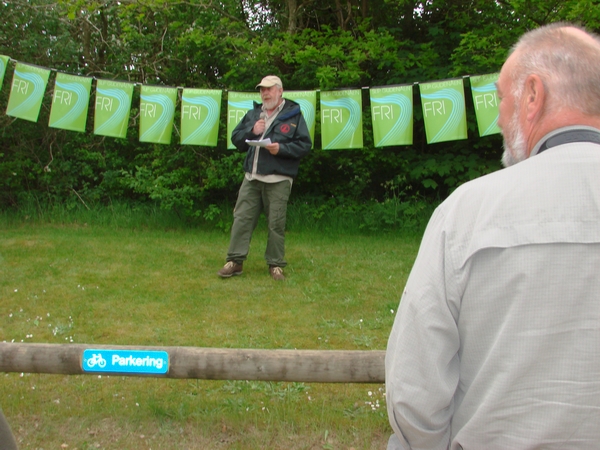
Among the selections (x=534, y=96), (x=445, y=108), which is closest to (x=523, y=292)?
(x=534, y=96)

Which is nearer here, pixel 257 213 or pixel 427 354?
pixel 427 354

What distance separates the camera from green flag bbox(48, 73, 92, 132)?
6.86 m

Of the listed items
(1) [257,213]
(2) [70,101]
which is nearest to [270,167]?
(1) [257,213]

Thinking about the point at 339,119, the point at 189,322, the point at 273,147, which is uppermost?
the point at 339,119

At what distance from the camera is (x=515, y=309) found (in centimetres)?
113

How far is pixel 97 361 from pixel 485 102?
5.36 meters

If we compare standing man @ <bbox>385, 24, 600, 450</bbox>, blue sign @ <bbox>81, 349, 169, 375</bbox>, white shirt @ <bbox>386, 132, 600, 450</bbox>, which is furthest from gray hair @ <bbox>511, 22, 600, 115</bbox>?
blue sign @ <bbox>81, 349, 169, 375</bbox>

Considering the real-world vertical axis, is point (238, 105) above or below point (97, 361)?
above

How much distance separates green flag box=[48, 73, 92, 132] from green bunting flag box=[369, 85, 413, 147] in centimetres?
340

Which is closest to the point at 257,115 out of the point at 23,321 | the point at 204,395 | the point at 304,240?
the point at 304,240

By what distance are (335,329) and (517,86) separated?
3.45m

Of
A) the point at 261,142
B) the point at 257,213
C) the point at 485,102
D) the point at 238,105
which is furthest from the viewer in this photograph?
the point at 238,105

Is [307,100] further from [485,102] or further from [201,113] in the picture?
[485,102]

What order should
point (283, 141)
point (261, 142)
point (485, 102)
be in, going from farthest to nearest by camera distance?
point (485, 102), point (283, 141), point (261, 142)
